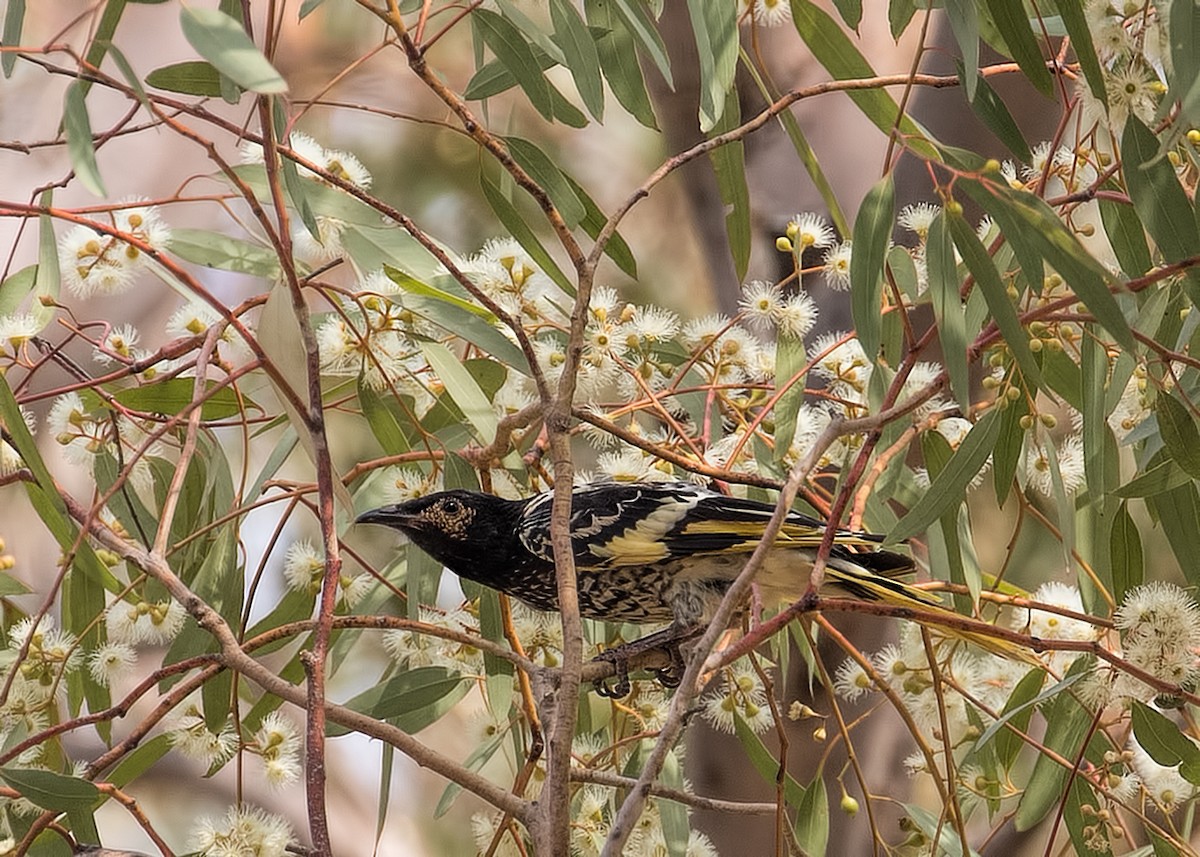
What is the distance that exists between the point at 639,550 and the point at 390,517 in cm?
34

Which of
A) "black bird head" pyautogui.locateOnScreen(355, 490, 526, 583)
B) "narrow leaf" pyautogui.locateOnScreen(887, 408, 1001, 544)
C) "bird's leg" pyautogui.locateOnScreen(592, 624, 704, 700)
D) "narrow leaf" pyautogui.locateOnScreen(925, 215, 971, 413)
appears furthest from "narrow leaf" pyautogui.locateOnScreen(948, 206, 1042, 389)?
"black bird head" pyautogui.locateOnScreen(355, 490, 526, 583)

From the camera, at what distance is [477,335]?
1.88m

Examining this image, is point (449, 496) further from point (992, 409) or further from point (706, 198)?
point (706, 198)

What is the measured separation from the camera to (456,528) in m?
2.02

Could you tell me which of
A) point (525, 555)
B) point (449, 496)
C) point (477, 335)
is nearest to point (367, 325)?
point (477, 335)

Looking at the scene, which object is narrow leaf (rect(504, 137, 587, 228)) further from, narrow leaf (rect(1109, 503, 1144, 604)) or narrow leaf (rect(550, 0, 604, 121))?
narrow leaf (rect(1109, 503, 1144, 604))

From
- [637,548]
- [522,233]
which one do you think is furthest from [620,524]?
[522,233]

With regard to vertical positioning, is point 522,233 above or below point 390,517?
above

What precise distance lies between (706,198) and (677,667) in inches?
62.0

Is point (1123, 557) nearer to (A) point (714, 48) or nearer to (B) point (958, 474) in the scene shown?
(B) point (958, 474)

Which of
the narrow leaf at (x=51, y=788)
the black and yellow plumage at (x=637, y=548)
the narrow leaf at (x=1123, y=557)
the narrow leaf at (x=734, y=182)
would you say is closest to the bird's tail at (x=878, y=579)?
the black and yellow plumage at (x=637, y=548)

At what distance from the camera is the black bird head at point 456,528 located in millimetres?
2000

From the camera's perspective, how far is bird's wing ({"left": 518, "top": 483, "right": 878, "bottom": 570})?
200 centimetres

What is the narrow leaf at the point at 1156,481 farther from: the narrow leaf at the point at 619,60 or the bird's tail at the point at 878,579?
the narrow leaf at the point at 619,60
